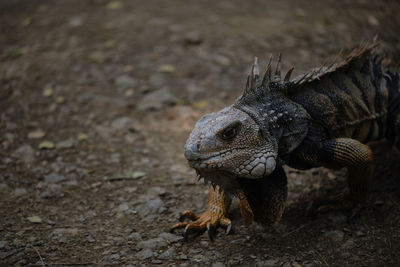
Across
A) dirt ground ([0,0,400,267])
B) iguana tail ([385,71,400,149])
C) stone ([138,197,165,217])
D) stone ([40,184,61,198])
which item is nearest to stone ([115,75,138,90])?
dirt ground ([0,0,400,267])

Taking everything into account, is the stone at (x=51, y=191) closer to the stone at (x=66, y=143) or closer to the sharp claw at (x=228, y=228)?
the stone at (x=66, y=143)

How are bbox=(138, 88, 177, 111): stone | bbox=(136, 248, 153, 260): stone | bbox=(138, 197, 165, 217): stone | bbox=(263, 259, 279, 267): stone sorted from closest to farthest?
bbox=(263, 259, 279, 267): stone
bbox=(136, 248, 153, 260): stone
bbox=(138, 197, 165, 217): stone
bbox=(138, 88, 177, 111): stone

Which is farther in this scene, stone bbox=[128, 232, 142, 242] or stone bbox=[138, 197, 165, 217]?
stone bbox=[138, 197, 165, 217]

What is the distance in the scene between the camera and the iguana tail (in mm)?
4188

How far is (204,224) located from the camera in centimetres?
371

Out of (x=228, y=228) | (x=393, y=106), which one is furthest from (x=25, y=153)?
(x=393, y=106)

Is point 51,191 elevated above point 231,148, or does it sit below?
below

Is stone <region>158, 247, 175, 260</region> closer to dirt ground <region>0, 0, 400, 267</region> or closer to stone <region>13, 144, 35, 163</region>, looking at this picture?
dirt ground <region>0, 0, 400, 267</region>

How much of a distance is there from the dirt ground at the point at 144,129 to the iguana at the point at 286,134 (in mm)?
326

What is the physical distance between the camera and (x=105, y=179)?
4668 mm

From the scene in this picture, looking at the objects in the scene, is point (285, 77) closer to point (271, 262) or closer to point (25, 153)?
point (271, 262)

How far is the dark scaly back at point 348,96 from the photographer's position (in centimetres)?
363

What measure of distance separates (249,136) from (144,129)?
2.75 m

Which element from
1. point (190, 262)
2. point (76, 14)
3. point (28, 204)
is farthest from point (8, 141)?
point (76, 14)
